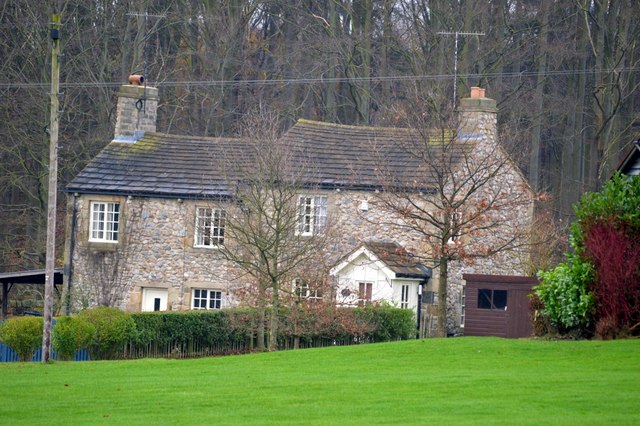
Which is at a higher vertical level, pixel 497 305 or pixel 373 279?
pixel 373 279

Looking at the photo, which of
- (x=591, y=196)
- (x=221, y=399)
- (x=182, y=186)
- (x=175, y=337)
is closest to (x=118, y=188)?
(x=182, y=186)

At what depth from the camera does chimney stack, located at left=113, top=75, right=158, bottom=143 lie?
3859cm

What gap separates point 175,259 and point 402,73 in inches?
732

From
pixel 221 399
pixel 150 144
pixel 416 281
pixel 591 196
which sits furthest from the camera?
pixel 150 144

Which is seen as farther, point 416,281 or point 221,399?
point 416,281

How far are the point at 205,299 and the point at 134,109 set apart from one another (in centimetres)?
771

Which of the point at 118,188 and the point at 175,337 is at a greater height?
the point at 118,188

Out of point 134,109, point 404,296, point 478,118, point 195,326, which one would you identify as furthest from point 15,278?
point 478,118

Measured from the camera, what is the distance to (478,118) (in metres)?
35.4

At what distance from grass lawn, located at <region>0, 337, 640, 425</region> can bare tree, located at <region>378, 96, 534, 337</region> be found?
445 cm

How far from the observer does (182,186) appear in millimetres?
36281

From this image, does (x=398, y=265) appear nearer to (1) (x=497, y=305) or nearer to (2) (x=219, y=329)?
(1) (x=497, y=305)

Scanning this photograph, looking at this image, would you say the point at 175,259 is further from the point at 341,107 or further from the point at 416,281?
the point at 341,107

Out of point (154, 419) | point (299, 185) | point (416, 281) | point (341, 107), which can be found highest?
point (341, 107)
